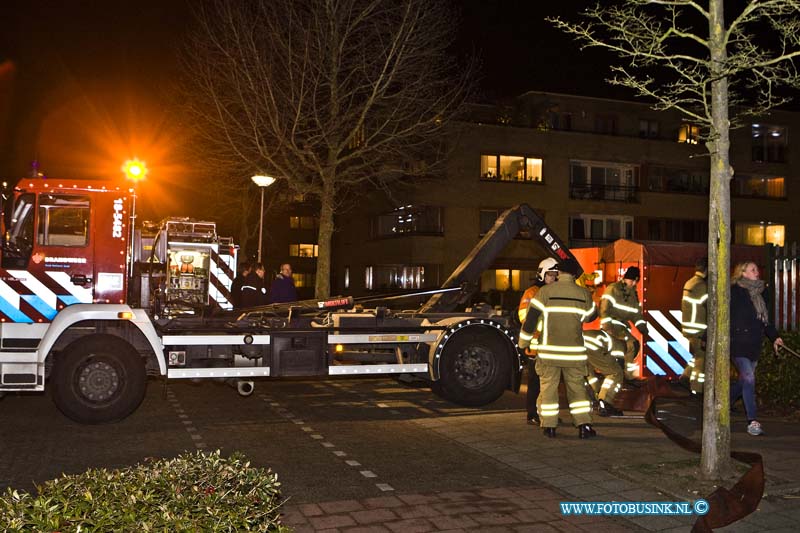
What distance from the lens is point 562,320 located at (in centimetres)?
870

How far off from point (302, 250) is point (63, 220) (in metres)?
62.9

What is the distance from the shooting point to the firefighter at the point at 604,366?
9.91 m

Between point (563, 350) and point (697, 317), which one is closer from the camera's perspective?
point (563, 350)

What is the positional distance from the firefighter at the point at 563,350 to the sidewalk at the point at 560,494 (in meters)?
0.28

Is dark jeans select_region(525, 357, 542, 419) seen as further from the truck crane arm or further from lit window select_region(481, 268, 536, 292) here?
lit window select_region(481, 268, 536, 292)

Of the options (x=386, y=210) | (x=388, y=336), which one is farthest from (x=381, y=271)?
(x=388, y=336)

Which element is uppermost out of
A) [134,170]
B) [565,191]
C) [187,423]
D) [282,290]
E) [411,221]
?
[565,191]

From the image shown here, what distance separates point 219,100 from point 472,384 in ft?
33.7

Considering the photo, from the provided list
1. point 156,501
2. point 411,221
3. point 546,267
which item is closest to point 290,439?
point 546,267

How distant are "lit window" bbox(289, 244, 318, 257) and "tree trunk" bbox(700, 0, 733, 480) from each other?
65803 millimetres

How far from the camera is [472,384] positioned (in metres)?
11.1

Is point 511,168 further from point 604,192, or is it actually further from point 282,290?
point 282,290

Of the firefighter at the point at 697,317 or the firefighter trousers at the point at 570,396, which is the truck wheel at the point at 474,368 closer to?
the firefighter trousers at the point at 570,396

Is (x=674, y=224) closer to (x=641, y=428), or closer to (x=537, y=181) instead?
(x=537, y=181)
